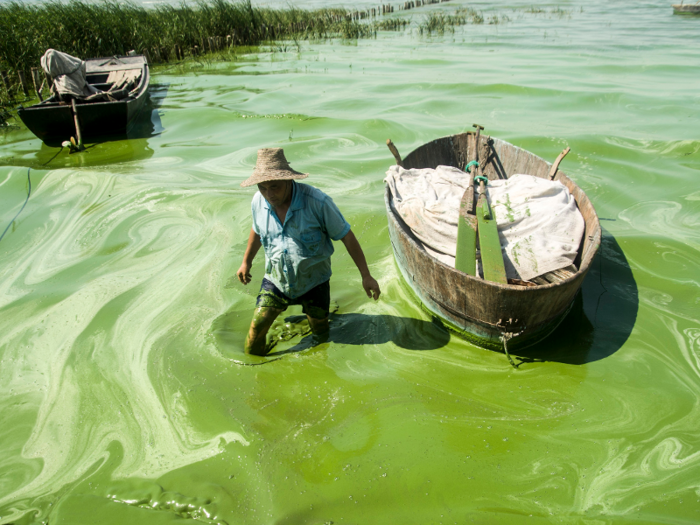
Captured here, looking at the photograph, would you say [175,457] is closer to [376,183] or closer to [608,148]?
[376,183]

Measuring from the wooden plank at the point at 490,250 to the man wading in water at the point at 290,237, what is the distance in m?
0.91

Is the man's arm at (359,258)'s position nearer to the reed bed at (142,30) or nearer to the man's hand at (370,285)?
the man's hand at (370,285)

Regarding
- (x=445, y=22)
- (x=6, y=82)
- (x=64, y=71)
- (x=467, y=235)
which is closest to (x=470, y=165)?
(x=467, y=235)

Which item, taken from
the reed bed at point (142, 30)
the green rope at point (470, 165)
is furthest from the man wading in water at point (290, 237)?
the reed bed at point (142, 30)

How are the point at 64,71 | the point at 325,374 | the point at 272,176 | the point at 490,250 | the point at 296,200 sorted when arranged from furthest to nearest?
1. the point at 64,71
2. the point at 490,250
3. the point at 325,374
4. the point at 296,200
5. the point at 272,176

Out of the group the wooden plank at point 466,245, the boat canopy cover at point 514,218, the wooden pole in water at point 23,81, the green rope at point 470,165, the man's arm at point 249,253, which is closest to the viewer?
the man's arm at point 249,253

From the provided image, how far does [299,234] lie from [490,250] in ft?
5.16

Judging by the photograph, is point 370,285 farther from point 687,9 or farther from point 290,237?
point 687,9

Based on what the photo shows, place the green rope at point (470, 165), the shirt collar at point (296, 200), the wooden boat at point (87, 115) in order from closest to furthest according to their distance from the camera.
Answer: the shirt collar at point (296, 200)
the green rope at point (470, 165)
the wooden boat at point (87, 115)

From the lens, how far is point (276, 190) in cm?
286

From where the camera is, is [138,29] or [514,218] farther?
[138,29]

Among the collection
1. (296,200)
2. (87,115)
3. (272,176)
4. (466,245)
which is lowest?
(466,245)

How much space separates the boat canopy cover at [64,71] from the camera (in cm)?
888

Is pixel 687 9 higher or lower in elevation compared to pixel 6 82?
higher
